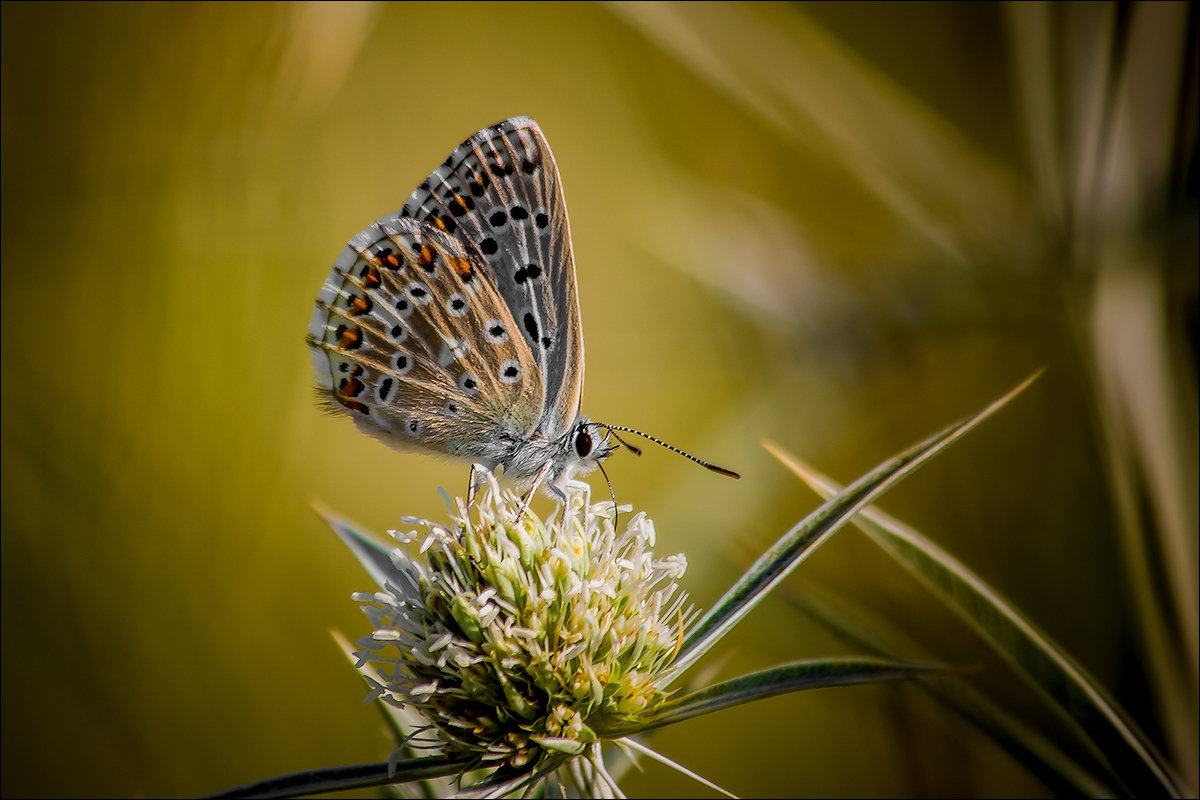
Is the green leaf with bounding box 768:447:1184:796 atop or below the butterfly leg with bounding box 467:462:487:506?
atop

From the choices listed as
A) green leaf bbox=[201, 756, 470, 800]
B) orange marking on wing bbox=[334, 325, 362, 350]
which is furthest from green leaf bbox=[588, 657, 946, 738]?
orange marking on wing bbox=[334, 325, 362, 350]

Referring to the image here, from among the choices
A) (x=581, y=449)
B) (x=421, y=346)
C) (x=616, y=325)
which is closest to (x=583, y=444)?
(x=581, y=449)

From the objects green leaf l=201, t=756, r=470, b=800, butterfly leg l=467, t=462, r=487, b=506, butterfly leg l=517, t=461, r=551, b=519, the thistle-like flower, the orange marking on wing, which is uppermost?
the orange marking on wing

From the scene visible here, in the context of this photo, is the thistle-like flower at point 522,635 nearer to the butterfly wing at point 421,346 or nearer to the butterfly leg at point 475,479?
the butterfly leg at point 475,479

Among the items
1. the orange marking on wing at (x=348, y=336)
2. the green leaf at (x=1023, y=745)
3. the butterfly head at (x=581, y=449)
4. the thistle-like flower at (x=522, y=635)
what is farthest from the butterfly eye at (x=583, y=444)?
the green leaf at (x=1023, y=745)

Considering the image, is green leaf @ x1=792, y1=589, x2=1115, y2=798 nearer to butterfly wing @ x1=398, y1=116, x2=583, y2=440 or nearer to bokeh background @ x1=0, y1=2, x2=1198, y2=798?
bokeh background @ x1=0, y1=2, x2=1198, y2=798

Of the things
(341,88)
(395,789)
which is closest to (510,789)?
(395,789)

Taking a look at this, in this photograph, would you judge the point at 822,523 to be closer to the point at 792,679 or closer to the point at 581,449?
the point at 792,679
